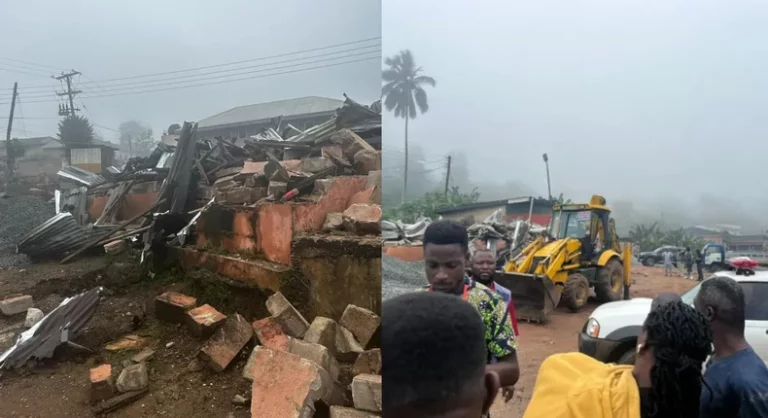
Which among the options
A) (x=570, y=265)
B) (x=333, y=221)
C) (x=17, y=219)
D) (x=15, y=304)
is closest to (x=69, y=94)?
(x=17, y=219)

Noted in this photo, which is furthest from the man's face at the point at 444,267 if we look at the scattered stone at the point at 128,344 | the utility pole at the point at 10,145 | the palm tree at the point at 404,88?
the utility pole at the point at 10,145

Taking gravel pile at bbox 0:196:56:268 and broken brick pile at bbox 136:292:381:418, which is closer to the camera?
broken brick pile at bbox 136:292:381:418

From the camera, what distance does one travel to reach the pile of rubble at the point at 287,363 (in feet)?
3.31

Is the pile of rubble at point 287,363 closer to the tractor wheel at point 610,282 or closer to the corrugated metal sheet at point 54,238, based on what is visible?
the corrugated metal sheet at point 54,238

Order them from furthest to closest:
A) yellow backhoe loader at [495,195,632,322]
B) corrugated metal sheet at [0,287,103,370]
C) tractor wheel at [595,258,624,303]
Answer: tractor wheel at [595,258,624,303]
yellow backhoe loader at [495,195,632,322]
corrugated metal sheet at [0,287,103,370]

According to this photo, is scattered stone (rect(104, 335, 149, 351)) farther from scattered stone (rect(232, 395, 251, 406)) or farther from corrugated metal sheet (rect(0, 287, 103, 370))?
scattered stone (rect(232, 395, 251, 406))

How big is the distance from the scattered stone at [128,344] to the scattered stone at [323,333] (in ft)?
1.29

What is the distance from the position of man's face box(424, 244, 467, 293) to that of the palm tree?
14 cm

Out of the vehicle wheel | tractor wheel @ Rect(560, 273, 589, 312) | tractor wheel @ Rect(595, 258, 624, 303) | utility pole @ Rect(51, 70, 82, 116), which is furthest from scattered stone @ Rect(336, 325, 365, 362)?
tractor wheel @ Rect(560, 273, 589, 312)

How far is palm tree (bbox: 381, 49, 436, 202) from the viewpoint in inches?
42.9

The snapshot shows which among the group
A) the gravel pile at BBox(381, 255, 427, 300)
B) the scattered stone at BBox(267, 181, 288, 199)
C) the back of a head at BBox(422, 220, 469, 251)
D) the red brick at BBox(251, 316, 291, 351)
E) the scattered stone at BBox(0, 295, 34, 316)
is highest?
the scattered stone at BBox(267, 181, 288, 199)

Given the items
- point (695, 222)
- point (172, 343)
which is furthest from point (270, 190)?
point (695, 222)

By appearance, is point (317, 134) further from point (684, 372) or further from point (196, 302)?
point (684, 372)

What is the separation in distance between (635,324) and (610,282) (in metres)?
0.70
